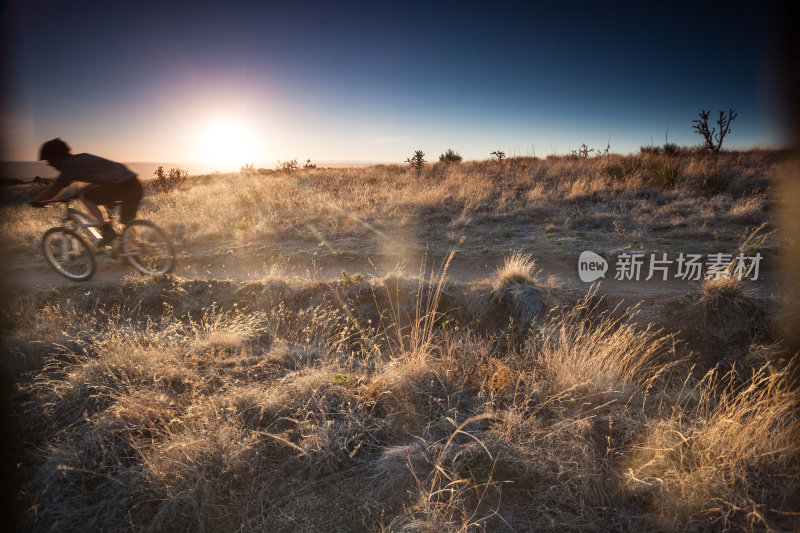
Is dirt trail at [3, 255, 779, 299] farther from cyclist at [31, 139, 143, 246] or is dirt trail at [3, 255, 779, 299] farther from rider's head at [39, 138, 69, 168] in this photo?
rider's head at [39, 138, 69, 168]

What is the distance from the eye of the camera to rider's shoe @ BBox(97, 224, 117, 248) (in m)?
6.06

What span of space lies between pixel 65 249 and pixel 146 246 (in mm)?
1430

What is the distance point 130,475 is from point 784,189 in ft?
54.2

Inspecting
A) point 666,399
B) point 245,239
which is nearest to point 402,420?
point 666,399

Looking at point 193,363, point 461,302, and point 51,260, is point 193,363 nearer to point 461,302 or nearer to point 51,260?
point 461,302

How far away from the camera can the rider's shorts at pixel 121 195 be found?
5.83 meters

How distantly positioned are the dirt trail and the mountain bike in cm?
42

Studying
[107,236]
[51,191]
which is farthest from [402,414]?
[51,191]

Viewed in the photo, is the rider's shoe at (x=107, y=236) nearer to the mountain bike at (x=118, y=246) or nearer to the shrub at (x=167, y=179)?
the mountain bike at (x=118, y=246)

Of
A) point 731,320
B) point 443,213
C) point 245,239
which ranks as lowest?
point 731,320

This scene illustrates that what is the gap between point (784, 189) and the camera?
1102 cm

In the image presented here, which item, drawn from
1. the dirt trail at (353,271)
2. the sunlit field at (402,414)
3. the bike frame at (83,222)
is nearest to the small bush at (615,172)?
the sunlit field at (402,414)

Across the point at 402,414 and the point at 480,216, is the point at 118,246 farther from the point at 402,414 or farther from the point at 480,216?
the point at 480,216

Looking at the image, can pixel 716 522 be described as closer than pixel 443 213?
Yes
